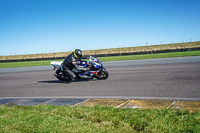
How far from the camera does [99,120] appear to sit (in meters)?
3.95

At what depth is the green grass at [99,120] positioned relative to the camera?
11.1 ft

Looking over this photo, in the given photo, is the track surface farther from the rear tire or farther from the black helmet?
Answer: the black helmet

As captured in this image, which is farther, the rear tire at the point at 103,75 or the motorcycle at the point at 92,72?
the rear tire at the point at 103,75

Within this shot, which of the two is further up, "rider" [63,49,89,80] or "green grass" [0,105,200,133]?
"rider" [63,49,89,80]

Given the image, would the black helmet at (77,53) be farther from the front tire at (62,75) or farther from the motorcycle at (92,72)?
the front tire at (62,75)

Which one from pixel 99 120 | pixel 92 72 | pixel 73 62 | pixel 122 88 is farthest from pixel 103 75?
pixel 99 120

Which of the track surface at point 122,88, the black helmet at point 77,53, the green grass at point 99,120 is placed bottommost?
the track surface at point 122,88

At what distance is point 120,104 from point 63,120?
5.54ft

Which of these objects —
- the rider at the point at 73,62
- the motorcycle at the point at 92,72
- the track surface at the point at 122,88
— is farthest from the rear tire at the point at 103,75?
the rider at the point at 73,62

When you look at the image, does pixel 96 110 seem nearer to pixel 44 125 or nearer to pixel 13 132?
pixel 44 125

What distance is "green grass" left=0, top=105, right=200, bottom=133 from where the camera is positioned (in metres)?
3.40

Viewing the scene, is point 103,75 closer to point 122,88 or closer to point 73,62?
point 73,62

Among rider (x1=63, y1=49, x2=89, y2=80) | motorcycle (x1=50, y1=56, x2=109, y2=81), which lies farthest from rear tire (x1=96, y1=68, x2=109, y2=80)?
rider (x1=63, y1=49, x2=89, y2=80)

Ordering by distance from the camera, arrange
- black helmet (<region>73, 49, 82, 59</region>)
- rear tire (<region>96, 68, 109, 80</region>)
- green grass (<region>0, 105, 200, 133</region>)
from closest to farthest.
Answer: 1. green grass (<region>0, 105, 200, 133</region>)
2. black helmet (<region>73, 49, 82, 59</region>)
3. rear tire (<region>96, 68, 109, 80</region>)
